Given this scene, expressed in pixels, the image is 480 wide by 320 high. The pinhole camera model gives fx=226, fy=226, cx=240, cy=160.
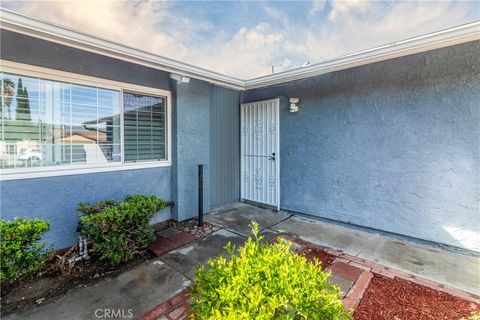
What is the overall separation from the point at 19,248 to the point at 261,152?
4.60 metres

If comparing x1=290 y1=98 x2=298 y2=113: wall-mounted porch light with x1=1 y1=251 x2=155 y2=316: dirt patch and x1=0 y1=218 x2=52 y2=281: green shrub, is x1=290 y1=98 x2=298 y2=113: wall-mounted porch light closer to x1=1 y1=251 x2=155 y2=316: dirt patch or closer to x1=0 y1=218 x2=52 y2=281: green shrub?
x1=1 y1=251 x2=155 y2=316: dirt patch

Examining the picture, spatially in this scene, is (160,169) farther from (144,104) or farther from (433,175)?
(433,175)

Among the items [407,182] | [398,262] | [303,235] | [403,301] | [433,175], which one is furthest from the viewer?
[303,235]

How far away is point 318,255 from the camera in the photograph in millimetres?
3342

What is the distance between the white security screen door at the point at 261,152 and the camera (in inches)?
216

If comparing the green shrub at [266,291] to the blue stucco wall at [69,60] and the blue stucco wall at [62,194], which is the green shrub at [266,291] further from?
the blue stucco wall at [69,60]

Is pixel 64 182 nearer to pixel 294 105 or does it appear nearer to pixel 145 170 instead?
pixel 145 170

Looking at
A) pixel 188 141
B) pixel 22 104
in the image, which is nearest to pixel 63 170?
pixel 22 104

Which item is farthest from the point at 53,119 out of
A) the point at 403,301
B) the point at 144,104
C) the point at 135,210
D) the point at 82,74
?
the point at 403,301

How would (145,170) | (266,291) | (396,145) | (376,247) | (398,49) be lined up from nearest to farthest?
(266,291) → (398,49) → (376,247) → (396,145) → (145,170)

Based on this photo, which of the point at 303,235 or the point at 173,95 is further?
the point at 173,95

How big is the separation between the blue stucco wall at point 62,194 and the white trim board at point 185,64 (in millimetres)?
1833

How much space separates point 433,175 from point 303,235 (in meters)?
2.29

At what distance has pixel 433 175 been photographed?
360cm
